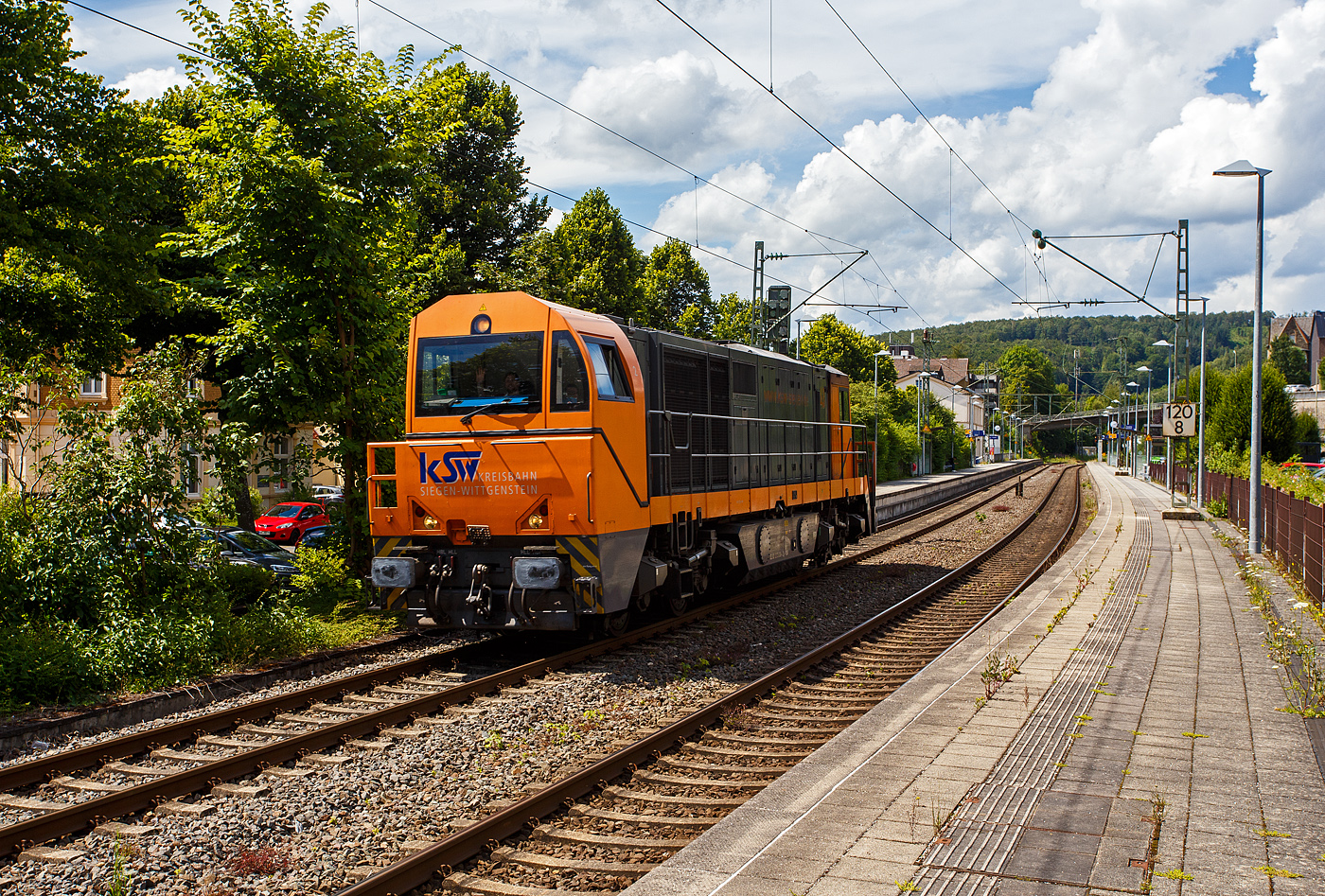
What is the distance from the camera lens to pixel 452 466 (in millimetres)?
10758

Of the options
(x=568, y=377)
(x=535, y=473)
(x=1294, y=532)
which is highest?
(x=568, y=377)

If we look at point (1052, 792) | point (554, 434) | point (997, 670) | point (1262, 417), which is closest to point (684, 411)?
point (554, 434)

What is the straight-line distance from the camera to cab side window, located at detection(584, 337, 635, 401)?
34.9 ft

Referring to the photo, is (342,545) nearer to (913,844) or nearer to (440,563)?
(440,563)

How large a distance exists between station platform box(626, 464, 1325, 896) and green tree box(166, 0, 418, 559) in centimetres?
860

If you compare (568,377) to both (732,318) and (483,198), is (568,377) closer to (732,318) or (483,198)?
(483,198)

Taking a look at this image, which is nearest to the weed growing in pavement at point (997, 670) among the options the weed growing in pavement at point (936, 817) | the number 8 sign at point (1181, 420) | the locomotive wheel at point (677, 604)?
the weed growing in pavement at point (936, 817)

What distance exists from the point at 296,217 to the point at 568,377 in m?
4.77

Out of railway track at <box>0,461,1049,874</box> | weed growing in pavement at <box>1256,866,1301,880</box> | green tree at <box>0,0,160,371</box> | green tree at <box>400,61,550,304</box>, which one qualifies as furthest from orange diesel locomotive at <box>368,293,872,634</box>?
green tree at <box>400,61,550,304</box>

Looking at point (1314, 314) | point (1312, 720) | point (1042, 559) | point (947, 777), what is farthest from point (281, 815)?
point (1314, 314)

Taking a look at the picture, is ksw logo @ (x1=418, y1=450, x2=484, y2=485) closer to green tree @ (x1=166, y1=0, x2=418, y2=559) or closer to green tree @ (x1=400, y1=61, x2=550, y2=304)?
green tree @ (x1=166, y1=0, x2=418, y2=559)

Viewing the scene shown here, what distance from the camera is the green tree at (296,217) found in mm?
12391

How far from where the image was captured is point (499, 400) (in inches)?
426

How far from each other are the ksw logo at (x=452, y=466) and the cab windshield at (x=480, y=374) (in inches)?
21.1
